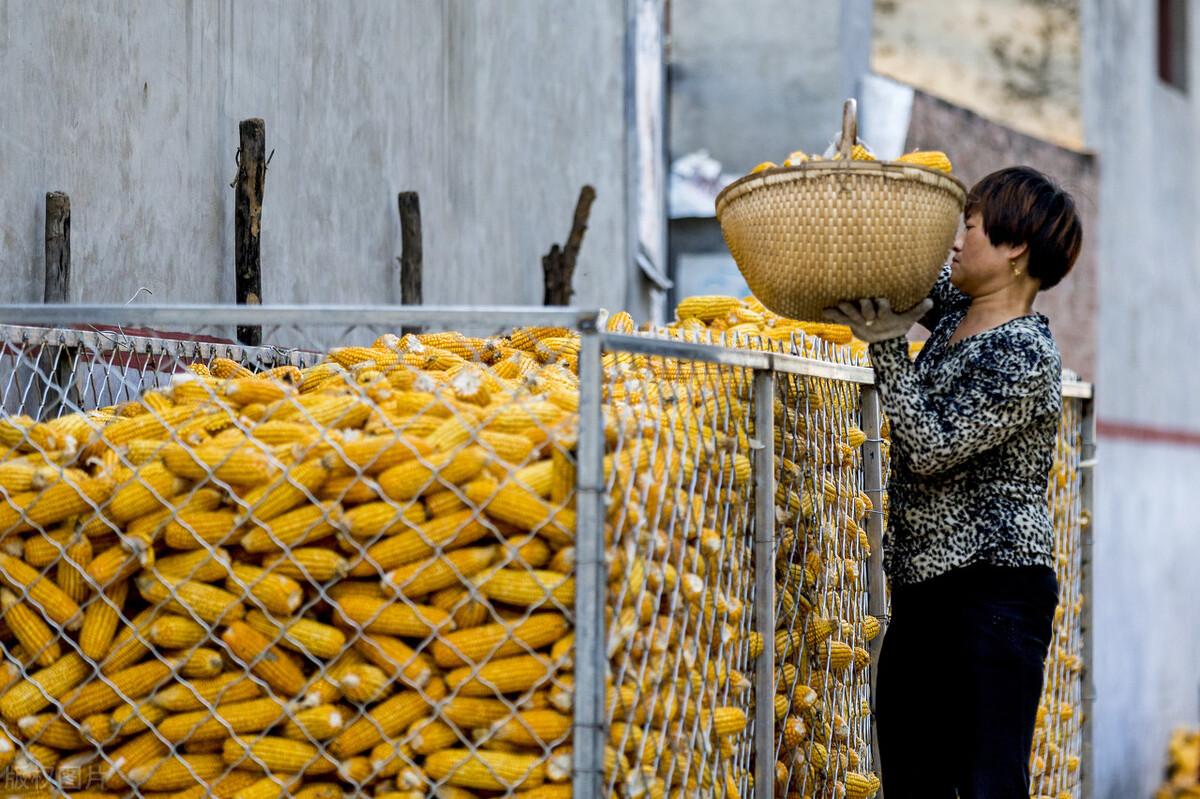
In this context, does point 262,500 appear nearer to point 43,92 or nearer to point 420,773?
point 420,773

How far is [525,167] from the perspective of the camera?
28.5 ft

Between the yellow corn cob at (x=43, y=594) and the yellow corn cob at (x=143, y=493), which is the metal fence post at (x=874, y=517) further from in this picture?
the yellow corn cob at (x=43, y=594)

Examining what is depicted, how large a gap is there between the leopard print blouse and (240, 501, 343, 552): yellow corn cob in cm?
133

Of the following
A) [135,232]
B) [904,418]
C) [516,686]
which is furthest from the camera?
[135,232]

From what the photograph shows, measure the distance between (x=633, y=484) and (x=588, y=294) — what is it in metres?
7.09

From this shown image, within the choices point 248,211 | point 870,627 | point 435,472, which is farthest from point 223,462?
point 248,211

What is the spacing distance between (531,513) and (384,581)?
1.05ft

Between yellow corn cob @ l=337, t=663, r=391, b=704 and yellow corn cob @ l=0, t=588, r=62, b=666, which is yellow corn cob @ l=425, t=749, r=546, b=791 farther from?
yellow corn cob @ l=0, t=588, r=62, b=666

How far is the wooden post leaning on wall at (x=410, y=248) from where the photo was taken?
260 inches

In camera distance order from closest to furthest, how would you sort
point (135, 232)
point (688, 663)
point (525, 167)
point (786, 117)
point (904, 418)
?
1. point (688, 663)
2. point (904, 418)
3. point (135, 232)
4. point (525, 167)
5. point (786, 117)

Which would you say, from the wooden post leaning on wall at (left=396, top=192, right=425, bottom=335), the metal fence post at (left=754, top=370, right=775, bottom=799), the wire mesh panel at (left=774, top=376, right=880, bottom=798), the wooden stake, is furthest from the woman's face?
the wooden post leaning on wall at (left=396, top=192, right=425, bottom=335)

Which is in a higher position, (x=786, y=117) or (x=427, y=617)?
(x=786, y=117)

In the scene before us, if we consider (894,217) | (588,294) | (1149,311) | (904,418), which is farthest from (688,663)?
(1149,311)

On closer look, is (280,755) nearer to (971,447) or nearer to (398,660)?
(398,660)
